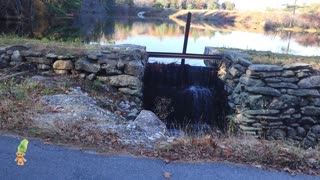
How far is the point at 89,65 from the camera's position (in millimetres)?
7895

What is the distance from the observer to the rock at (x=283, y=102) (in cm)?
798

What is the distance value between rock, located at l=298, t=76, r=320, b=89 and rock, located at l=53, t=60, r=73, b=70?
5.78 m

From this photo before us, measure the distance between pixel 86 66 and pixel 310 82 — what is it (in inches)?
221

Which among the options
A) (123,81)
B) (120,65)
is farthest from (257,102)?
(120,65)

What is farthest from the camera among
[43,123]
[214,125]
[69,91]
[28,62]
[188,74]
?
[188,74]

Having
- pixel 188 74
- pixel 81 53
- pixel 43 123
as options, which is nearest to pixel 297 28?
pixel 188 74

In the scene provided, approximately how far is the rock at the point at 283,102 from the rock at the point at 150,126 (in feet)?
12.4

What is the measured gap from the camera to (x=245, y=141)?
4.65 meters

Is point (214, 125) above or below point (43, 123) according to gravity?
below

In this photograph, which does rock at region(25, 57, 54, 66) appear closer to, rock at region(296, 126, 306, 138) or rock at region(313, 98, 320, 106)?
rock at region(296, 126, 306, 138)

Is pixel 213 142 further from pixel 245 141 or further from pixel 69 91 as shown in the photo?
pixel 69 91

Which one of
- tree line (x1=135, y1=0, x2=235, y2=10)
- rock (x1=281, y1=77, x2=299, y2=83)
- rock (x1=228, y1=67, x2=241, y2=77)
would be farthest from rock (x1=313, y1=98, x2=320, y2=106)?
tree line (x1=135, y1=0, x2=235, y2=10)

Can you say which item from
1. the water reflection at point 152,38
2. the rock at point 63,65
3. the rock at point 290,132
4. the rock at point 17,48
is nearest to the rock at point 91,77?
the rock at point 63,65

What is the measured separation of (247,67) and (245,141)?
14.3ft
